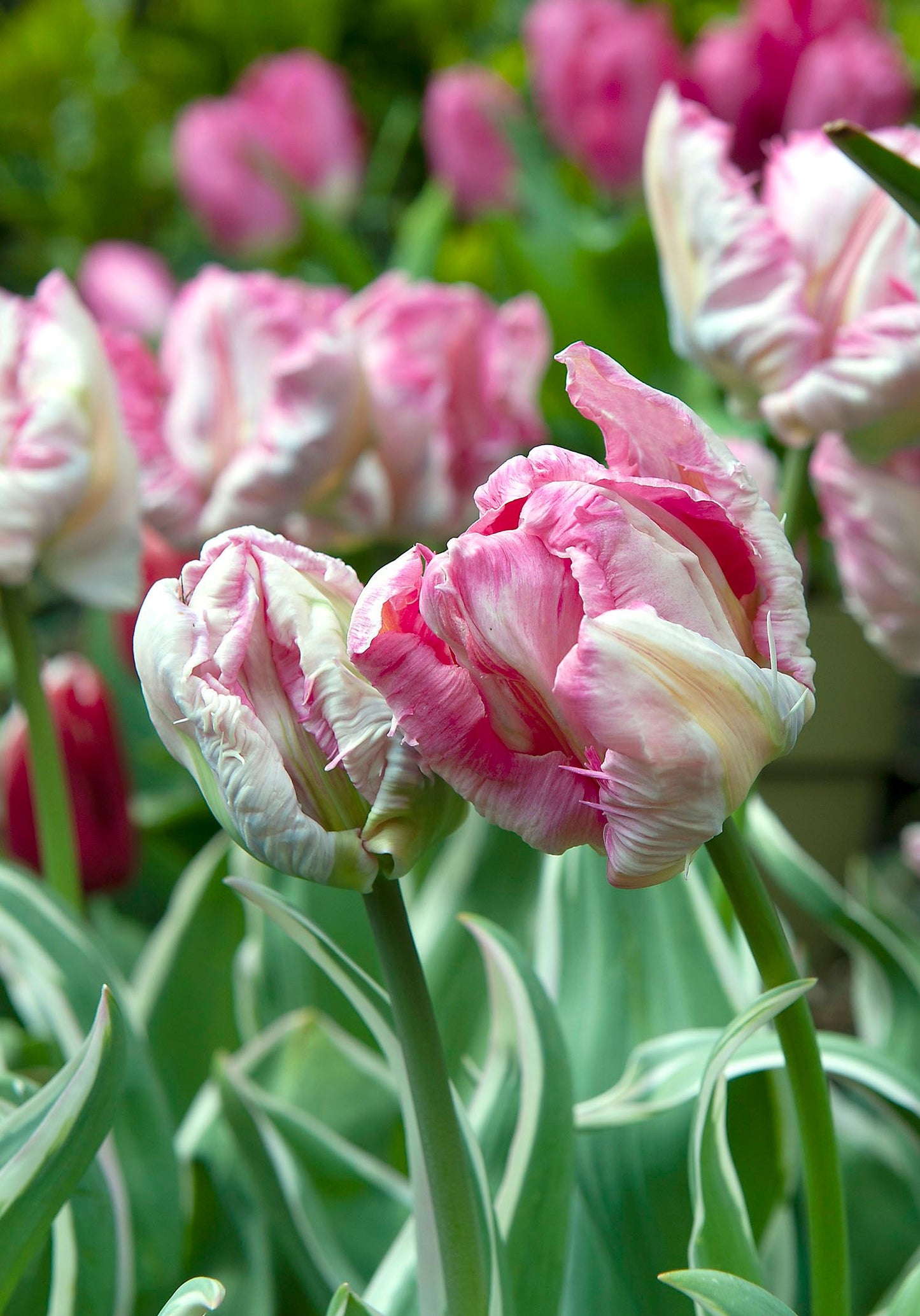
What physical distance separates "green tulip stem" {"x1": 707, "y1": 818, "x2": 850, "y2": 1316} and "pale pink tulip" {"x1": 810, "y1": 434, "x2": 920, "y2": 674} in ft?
0.75

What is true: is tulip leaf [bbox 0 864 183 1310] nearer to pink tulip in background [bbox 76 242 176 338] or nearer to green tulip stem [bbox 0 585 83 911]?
green tulip stem [bbox 0 585 83 911]

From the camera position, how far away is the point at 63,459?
1.27 ft

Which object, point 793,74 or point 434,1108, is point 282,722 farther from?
point 793,74

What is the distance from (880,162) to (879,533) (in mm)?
201

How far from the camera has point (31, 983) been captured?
0.39 metres

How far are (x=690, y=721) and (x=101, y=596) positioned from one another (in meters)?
0.28

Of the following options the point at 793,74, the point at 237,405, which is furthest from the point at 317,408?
the point at 793,74

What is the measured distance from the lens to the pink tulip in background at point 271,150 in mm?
1331

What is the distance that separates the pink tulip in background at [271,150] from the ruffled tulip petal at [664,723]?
1.19 metres

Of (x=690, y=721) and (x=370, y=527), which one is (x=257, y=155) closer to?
(x=370, y=527)

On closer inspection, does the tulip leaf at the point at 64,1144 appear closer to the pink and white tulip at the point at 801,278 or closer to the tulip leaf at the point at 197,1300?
the tulip leaf at the point at 197,1300

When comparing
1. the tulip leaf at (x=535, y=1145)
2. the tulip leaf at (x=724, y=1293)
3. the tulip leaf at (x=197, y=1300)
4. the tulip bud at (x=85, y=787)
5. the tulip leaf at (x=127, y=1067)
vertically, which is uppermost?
the tulip leaf at (x=724, y=1293)

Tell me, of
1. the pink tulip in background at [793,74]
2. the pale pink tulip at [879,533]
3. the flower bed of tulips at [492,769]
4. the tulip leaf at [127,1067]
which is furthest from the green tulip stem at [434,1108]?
the pink tulip in background at [793,74]

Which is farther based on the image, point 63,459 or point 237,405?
point 237,405
